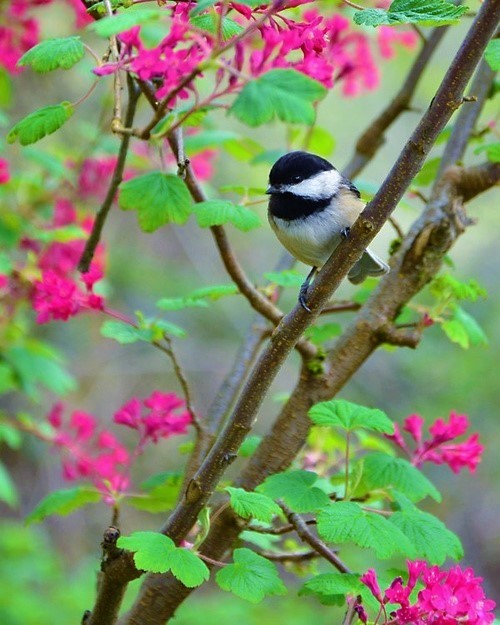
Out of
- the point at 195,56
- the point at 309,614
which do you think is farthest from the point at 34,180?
the point at 309,614

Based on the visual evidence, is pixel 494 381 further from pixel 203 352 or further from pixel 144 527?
pixel 144 527

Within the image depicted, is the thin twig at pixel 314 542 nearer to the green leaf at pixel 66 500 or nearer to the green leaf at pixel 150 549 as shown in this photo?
the green leaf at pixel 150 549

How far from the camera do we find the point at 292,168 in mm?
1814

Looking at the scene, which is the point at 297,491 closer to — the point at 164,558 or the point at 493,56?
the point at 164,558

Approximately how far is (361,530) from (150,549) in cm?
32

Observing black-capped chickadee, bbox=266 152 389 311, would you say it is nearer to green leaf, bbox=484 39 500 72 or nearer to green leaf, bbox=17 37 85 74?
green leaf, bbox=484 39 500 72

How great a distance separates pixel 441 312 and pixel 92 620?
0.94 meters

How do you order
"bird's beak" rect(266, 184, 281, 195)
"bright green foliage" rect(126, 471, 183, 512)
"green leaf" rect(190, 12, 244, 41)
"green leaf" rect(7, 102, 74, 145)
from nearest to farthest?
1. "green leaf" rect(190, 12, 244, 41)
2. "green leaf" rect(7, 102, 74, 145)
3. "bright green foliage" rect(126, 471, 183, 512)
4. "bird's beak" rect(266, 184, 281, 195)

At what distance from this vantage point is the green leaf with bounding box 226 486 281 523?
1188 mm

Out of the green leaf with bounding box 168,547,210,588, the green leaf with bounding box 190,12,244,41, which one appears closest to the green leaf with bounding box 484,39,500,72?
the green leaf with bounding box 190,12,244,41

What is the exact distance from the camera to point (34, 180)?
2410mm

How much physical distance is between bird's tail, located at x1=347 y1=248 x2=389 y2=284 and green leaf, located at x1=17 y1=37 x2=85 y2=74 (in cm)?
84

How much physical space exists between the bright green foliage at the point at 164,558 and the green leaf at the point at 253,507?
98 mm

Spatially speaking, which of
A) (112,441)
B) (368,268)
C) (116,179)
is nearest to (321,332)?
(368,268)
